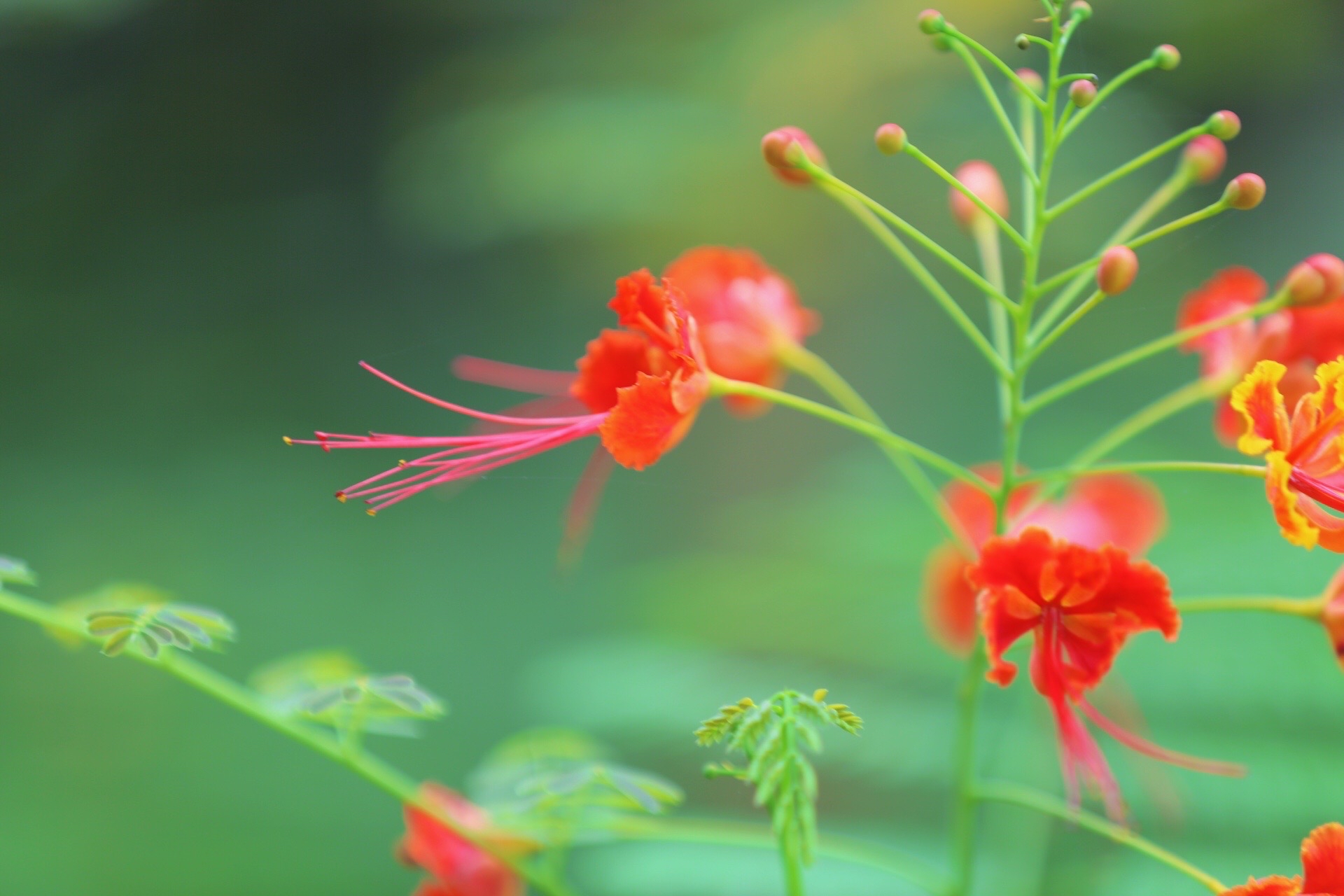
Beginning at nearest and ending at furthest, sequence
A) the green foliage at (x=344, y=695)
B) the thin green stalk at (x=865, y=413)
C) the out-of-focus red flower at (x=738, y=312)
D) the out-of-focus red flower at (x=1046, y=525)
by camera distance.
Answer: the green foliage at (x=344, y=695), the thin green stalk at (x=865, y=413), the out-of-focus red flower at (x=738, y=312), the out-of-focus red flower at (x=1046, y=525)

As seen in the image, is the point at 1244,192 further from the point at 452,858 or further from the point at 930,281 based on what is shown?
the point at 452,858

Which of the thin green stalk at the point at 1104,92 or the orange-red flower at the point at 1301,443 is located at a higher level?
the thin green stalk at the point at 1104,92

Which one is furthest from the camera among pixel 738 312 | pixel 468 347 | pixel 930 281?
pixel 468 347

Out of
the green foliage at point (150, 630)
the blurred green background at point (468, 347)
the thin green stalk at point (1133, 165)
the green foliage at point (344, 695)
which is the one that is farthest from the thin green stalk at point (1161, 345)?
the blurred green background at point (468, 347)

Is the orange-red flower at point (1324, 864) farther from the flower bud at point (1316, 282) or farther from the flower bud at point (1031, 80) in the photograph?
the flower bud at point (1031, 80)

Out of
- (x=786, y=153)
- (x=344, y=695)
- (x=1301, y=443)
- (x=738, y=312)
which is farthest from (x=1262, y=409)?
(x=344, y=695)

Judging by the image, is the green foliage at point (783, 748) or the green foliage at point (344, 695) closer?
the green foliage at point (783, 748)
